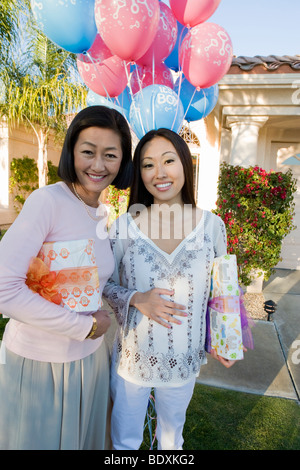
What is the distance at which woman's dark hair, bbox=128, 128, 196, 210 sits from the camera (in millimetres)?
1369

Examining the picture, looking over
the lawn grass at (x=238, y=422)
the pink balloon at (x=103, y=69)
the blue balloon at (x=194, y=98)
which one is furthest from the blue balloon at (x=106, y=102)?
the lawn grass at (x=238, y=422)

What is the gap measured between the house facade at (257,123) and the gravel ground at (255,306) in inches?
73.8

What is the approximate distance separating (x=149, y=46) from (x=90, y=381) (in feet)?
6.12

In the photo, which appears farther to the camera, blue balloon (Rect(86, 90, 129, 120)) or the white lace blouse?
blue balloon (Rect(86, 90, 129, 120))

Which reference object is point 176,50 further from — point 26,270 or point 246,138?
point 246,138

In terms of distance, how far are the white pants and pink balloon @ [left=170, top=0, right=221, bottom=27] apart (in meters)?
2.17

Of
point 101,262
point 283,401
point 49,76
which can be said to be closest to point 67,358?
point 101,262

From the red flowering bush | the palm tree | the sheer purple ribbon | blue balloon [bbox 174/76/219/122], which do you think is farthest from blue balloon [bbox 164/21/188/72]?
the palm tree

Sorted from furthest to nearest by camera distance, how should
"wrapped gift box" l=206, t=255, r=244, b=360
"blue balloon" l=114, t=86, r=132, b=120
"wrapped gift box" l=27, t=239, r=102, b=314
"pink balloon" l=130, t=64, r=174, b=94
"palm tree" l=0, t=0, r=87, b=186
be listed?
1. "palm tree" l=0, t=0, r=87, b=186
2. "blue balloon" l=114, t=86, r=132, b=120
3. "pink balloon" l=130, t=64, r=174, b=94
4. "wrapped gift box" l=206, t=255, r=244, b=360
5. "wrapped gift box" l=27, t=239, r=102, b=314

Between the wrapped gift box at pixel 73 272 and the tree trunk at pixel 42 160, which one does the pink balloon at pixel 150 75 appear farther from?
the tree trunk at pixel 42 160

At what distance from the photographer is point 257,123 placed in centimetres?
488

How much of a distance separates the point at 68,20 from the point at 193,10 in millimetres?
795

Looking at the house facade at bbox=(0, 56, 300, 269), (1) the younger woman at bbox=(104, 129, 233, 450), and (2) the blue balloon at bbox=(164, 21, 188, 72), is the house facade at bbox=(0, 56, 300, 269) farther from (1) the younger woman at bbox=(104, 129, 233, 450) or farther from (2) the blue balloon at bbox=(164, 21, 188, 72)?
(1) the younger woman at bbox=(104, 129, 233, 450)

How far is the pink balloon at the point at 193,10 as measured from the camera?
6.38 ft
